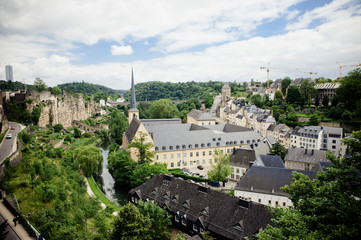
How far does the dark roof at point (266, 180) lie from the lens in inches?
1033

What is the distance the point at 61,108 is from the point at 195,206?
59407 mm

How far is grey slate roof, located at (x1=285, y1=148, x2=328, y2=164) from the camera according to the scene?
129 feet

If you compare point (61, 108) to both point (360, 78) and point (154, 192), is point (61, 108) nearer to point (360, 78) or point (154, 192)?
point (154, 192)

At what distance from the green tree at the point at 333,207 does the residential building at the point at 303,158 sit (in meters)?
31.9

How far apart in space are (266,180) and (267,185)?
562 millimetres

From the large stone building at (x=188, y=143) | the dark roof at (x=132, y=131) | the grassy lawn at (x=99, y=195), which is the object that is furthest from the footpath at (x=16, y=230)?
the dark roof at (x=132, y=131)

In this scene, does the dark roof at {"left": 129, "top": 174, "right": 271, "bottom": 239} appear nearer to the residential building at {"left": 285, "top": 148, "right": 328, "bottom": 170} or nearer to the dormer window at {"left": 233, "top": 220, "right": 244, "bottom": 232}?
the dormer window at {"left": 233, "top": 220, "right": 244, "bottom": 232}

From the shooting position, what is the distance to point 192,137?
44.9m

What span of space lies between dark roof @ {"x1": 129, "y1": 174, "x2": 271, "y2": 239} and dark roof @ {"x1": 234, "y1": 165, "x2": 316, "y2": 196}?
24.6 feet

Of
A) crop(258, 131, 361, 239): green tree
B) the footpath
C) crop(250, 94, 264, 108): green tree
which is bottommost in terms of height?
the footpath

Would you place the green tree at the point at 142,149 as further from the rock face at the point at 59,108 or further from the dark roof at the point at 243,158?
the rock face at the point at 59,108

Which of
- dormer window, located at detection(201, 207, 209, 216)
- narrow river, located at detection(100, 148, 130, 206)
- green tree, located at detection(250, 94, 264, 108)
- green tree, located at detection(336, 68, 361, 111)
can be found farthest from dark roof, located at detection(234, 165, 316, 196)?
green tree, located at detection(250, 94, 264, 108)

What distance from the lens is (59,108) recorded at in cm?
6656

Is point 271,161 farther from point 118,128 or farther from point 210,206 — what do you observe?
point 118,128
